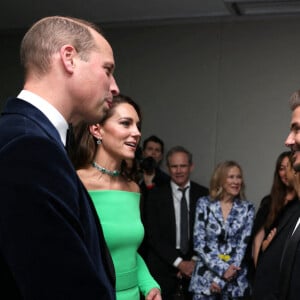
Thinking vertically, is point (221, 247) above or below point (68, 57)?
below

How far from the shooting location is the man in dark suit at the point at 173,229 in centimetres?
387

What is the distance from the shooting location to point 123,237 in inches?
80.0

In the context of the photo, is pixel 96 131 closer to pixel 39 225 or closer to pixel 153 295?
pixel 153 295

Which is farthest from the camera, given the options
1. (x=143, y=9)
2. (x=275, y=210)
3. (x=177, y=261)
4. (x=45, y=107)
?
(x=143, y=9)

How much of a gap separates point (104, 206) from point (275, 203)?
1867 mm

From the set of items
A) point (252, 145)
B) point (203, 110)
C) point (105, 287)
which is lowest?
point (105, 287)

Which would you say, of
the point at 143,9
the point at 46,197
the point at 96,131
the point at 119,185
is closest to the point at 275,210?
the point at 119,185

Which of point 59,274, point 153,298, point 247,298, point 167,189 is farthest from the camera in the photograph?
point 167,189

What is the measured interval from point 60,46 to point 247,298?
2964 mm

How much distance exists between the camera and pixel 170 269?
391 cm

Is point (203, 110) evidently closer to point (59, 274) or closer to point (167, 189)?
point (167, 189)

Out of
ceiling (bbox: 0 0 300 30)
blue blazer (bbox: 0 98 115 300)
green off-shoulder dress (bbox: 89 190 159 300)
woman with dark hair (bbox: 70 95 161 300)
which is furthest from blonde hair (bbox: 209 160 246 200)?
blue blazer (bbox: 0 98 115 300)

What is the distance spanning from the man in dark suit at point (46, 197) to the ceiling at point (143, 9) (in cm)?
368

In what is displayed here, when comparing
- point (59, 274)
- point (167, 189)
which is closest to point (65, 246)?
point (59, 274)
